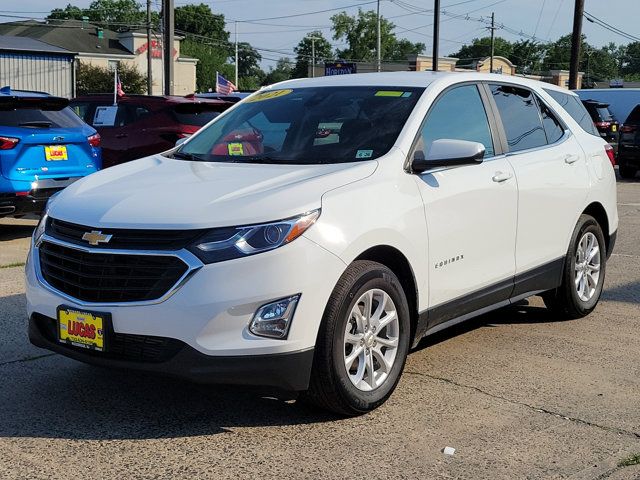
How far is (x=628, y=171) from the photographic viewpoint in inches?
779

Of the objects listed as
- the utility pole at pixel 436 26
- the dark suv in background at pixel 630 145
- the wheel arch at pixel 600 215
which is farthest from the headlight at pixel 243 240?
the utility pole at pixel 436 26

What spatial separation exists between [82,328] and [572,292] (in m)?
3.63

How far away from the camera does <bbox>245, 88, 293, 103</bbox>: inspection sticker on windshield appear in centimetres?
564

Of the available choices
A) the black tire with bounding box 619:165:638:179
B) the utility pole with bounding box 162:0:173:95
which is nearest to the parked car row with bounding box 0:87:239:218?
the utility pole with bounding box 162:0:173:95

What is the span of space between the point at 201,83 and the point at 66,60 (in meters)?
67.7

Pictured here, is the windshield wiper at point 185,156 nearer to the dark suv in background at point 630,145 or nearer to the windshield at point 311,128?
the windshield at point 311,128

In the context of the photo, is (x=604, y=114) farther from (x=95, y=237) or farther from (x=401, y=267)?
(x=95, y=237)

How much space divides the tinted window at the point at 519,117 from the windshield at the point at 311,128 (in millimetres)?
839

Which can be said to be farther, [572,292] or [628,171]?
[628,171]

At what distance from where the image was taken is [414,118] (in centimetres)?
484

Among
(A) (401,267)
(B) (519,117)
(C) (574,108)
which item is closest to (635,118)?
(C) (574,108)

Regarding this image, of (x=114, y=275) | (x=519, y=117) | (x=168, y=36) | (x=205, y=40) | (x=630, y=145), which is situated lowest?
(x=114, y=275)

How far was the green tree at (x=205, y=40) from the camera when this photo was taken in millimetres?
99750

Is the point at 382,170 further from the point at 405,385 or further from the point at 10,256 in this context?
the point at 10,256
